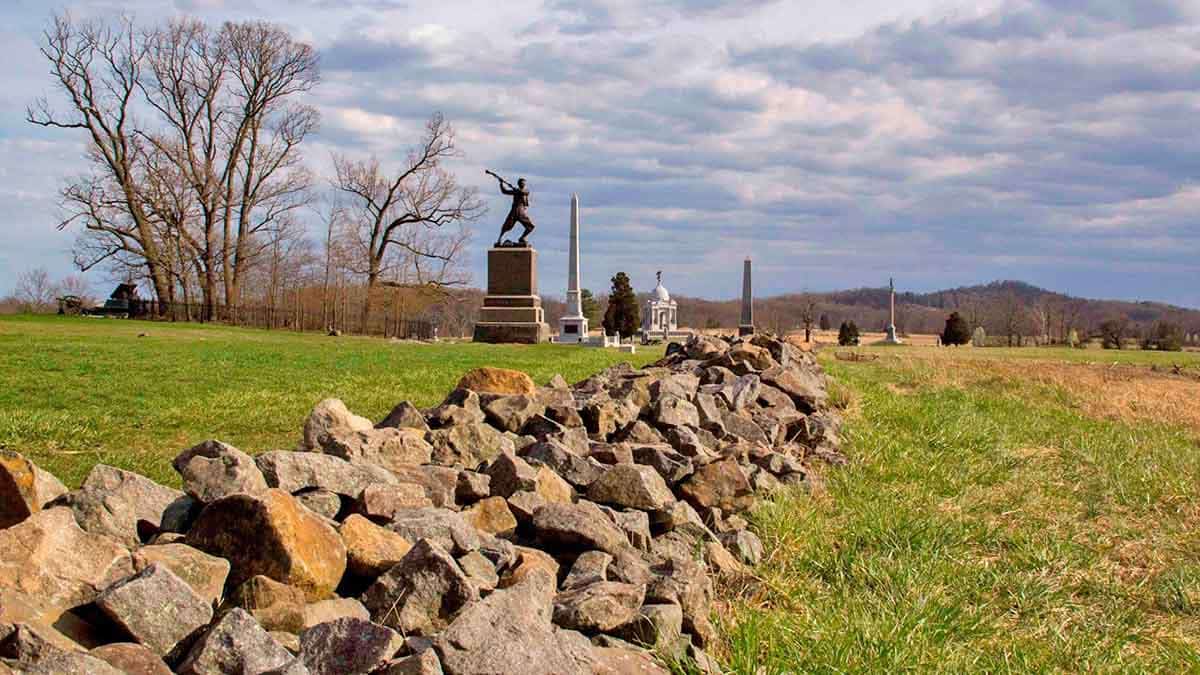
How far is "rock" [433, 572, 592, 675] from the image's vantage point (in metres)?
2.57

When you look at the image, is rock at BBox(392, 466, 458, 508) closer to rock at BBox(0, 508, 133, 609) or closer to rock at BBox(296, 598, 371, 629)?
rock at BBox(296, 598, 371, 629)

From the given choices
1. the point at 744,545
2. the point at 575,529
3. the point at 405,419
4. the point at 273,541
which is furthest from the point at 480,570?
the point at 405,419

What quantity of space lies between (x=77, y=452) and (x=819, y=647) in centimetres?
455

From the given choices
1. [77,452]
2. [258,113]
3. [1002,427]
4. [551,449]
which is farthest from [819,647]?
[258,113]

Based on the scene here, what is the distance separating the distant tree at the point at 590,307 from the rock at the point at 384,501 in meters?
70.2

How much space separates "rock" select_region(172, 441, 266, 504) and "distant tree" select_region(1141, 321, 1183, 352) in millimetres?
52446

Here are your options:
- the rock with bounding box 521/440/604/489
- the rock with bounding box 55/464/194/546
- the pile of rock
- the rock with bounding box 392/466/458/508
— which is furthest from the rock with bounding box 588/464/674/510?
the rock with bounding box 55/464/194/546

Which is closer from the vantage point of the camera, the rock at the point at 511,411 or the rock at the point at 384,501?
the rock at the point at 384,501

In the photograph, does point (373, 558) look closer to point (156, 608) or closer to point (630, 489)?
point (156, 608)

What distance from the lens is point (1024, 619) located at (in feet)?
13.2

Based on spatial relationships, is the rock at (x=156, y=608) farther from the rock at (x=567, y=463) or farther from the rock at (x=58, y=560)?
the rock at (x=567, y=463)

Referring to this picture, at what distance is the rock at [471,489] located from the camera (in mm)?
4336

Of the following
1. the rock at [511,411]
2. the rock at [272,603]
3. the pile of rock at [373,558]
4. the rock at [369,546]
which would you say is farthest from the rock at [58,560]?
the rock at [511,411]

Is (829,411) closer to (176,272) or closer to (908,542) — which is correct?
(908,542)
